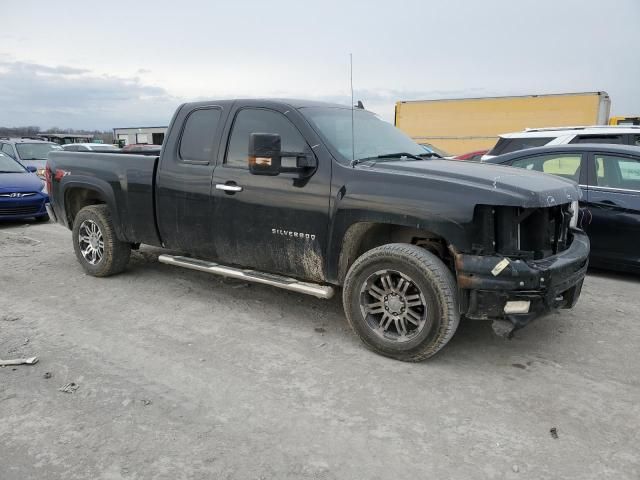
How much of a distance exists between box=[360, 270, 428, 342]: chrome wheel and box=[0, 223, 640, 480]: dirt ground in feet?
0.78

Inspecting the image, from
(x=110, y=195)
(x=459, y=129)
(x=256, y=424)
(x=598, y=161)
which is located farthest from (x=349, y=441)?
(x=459, y=129)

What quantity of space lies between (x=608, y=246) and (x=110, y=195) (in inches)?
219

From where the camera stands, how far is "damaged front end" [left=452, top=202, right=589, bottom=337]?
11.3 ft

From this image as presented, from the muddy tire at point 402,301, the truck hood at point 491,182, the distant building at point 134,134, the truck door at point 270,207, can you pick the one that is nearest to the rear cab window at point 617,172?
the truck hood at point 491,182

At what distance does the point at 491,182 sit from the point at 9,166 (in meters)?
10.4

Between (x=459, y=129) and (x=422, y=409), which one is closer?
(x=422, y=409)

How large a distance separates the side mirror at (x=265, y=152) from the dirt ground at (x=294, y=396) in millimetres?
1393

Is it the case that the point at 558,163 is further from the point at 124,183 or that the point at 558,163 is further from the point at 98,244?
the point at 98,244

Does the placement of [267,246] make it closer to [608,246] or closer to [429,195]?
[429,195]

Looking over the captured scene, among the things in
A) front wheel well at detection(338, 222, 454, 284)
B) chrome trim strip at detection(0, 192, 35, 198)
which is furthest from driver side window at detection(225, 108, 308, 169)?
chrome trim strip at detection(0, 192, 35, 198)

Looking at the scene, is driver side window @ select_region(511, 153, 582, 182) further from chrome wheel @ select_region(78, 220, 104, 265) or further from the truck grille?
chrome wheel @ select_region(78, 220, 104, 265)

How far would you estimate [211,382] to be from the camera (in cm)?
349

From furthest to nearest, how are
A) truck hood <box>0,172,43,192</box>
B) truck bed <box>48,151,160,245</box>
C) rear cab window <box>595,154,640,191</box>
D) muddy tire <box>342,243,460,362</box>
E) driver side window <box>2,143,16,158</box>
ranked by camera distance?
driver side window <box>2,143,16,158</box>, truck hood <box>0,172,43,192</box>, rear cab window <box>595,154,640,191</box>, truck bed <box>48,151,160,245</box>, muddy tire <box>342,243,460,362</box>

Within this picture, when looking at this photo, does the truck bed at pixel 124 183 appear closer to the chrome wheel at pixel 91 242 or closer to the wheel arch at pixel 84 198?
the wheel arch at pixel 84 198
